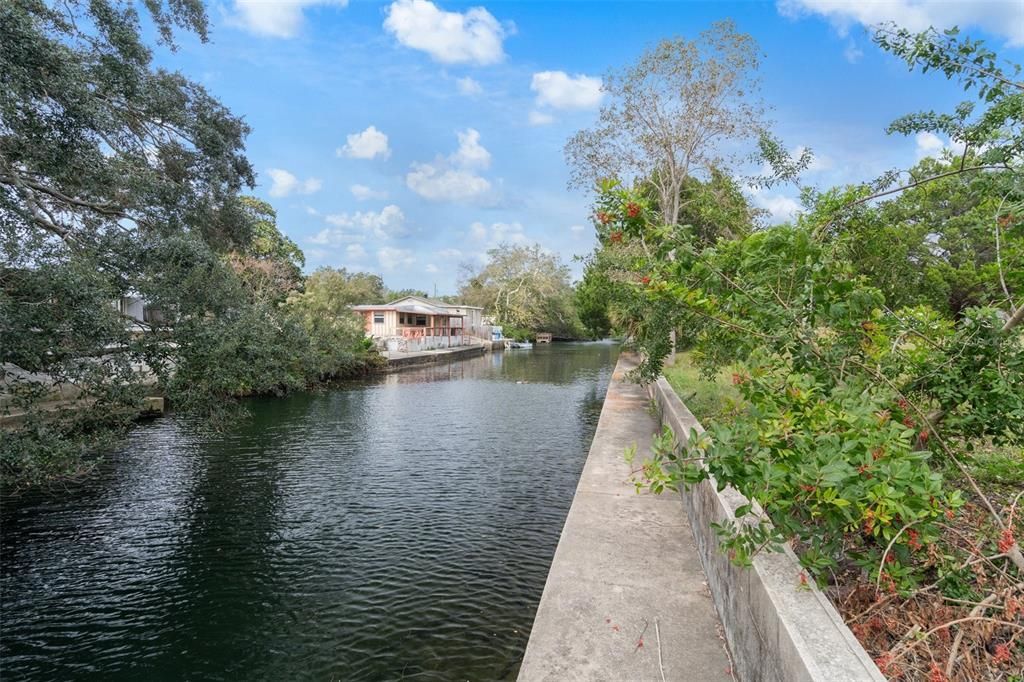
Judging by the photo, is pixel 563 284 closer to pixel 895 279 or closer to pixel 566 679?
pixel 895 279

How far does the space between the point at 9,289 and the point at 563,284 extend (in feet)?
204

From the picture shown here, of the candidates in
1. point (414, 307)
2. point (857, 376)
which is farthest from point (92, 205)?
point (414, 307)

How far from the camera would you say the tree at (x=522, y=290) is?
2301 inches

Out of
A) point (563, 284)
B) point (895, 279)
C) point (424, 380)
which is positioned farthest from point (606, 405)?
point (563, 284)

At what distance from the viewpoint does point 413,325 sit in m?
43.2

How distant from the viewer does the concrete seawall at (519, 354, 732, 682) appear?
325 cm

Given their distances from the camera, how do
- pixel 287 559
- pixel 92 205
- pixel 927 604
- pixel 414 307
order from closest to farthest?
pixel 927 604 < pixel 287 559 < pixel 92 205 < pixel 414 307

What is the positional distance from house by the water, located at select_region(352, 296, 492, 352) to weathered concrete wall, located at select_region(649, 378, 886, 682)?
31.9 m

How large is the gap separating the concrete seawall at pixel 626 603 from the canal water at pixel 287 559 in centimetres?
87

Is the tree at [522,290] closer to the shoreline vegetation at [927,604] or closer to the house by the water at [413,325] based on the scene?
the house by the water at [413,325]

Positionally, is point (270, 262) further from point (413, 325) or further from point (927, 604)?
point (927, 604)

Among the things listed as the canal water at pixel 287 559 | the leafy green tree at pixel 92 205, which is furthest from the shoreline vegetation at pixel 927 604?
the leafy green tree at pixel 92 205

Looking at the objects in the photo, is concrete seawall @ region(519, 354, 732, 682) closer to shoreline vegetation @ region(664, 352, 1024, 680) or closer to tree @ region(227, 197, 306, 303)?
shoreline vegetation @ region(664, 352, 1024, 680)

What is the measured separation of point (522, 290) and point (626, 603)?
55.2m
